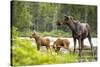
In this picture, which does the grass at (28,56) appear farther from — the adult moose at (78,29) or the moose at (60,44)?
the adult moose at (78,29)

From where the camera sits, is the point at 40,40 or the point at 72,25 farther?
the point at 72,25

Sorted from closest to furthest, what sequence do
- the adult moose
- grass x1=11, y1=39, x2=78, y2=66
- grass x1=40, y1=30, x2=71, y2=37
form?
grass x1=11, y1=39, x2=78, y2=66 → grass x1=40, y1=30, x2=71, y2=37 → the adult moose

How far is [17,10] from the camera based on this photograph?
90.0 inches

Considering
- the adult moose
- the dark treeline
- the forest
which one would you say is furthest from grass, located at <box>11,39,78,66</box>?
the adult moose

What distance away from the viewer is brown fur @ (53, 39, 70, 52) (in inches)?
94.7

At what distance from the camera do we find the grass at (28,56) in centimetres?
226

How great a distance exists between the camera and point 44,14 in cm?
239

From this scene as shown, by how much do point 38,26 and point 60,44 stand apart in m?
0.35

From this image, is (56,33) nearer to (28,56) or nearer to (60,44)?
(60,44)

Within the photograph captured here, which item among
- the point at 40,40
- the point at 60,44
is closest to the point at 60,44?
the point at 60,44

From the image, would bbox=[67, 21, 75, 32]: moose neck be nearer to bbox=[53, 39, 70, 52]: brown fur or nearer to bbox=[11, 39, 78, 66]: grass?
bbox=[53, 39, 70, 52]: brown fur

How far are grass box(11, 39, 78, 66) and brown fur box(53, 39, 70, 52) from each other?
8 centimetres
